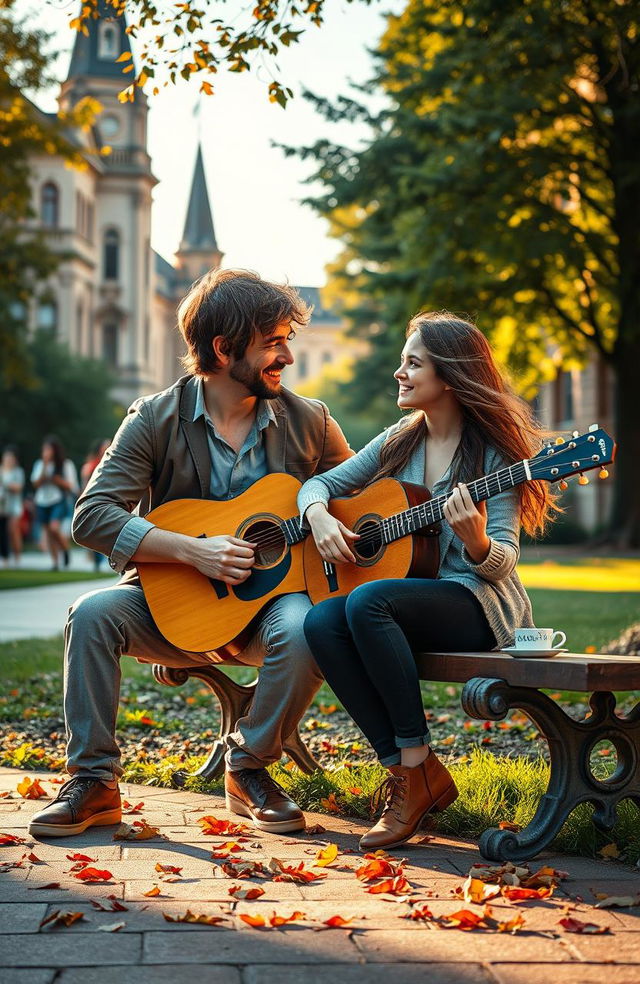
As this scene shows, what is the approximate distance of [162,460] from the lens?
16.9 feet

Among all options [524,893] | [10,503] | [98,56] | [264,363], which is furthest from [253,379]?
[98,56]

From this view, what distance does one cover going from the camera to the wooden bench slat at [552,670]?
157 inches

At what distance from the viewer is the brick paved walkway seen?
3068 mm

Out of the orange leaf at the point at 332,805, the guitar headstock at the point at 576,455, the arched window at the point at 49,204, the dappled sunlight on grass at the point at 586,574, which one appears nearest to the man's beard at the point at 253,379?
the guitar headstock at the point at 576,455

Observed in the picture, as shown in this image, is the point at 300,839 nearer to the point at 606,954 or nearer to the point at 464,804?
the point at 464,804

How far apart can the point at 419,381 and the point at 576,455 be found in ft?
2.55

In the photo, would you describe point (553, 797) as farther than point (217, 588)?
No

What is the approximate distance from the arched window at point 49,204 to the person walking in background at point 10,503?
45136mm

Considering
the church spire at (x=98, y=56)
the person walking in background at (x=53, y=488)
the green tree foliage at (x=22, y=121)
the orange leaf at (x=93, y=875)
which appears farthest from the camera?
the church spire at (x=98, y=56)

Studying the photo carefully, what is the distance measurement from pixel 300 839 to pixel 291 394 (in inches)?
69.7

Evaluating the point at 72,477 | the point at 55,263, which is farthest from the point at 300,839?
the point at 55,263

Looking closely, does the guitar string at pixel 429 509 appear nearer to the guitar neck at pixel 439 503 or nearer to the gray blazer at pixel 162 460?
the guitar neck at pixel 439 503

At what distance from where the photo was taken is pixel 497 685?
4.11 meters

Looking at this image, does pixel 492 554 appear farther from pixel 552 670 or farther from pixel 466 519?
pixel 552 670
